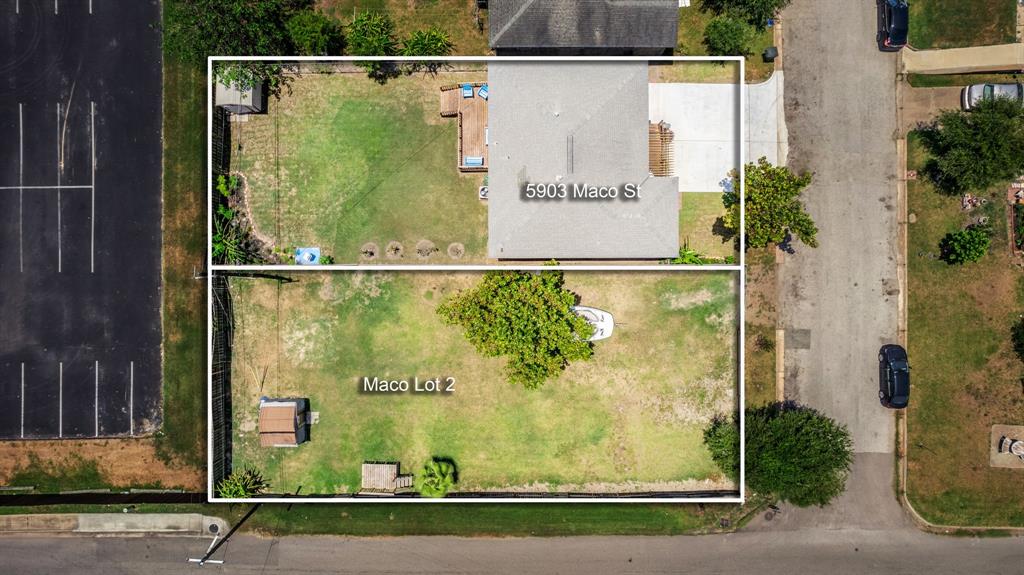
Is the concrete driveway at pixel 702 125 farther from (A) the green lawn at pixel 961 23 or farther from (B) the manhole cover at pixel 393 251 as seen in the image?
(B) the manhole cover at pixel 393 251

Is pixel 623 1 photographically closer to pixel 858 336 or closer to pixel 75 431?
pixel 858 336

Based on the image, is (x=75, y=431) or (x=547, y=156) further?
(x=75, y=431)

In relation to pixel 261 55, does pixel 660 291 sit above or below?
below

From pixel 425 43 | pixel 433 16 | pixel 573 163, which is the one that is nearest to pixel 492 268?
pixel 573 163

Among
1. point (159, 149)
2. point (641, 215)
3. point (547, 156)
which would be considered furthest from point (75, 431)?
point (641, 215)

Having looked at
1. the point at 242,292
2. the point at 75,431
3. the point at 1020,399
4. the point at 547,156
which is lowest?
the point at 75,431

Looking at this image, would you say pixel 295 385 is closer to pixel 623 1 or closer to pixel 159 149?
pixel 159 149

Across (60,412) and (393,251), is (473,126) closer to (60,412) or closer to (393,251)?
(393,251)
